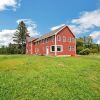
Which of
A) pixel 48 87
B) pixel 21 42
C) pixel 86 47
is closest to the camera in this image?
pixel 48 87

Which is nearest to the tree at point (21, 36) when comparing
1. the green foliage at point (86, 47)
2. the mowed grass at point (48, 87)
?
the green foliage at point (86, 47)

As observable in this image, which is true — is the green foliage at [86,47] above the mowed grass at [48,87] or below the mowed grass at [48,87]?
above

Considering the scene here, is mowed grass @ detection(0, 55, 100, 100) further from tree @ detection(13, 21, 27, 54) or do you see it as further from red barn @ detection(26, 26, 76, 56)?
tree @ detection(13, 21, 27, 54)

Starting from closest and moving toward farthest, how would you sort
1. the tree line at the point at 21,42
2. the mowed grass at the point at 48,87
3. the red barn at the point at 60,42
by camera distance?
the mowed grass at the point at 48,87 → the red barn at the point at 60,42 → the tree line at the point at 21,42

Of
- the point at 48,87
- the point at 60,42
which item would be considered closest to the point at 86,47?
the point at 60,42

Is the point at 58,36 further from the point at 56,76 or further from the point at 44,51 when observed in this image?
→ the point at 56,76

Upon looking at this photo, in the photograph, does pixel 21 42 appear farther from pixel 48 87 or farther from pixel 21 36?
pixel 48 87

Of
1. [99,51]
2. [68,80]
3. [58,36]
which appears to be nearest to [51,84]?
[68,80]

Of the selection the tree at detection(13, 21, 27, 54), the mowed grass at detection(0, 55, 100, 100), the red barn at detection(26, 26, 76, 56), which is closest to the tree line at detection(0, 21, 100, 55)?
the tree at detection(13, 21, 27, 54)

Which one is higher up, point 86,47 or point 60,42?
point 60,42

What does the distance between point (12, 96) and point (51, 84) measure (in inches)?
106

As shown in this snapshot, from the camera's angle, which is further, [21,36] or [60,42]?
[21,36]

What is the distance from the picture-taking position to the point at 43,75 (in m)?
12.9

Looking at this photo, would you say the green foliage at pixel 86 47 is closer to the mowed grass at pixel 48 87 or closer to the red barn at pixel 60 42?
the red barn at pixel 60 42
